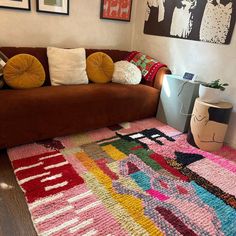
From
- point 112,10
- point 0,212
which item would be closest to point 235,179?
point 0,212

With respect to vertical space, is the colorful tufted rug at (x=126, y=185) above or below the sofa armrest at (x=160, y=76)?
below

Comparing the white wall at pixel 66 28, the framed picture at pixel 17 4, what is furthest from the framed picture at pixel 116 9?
the framed picture at pixel 17 4

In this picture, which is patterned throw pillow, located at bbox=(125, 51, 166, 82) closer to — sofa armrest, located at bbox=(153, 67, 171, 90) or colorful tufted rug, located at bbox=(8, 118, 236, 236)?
sofa armrest, located at bbox=(153, 67, 171, 90)

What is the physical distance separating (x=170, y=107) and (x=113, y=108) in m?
0.68

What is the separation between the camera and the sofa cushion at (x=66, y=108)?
72.2 inches

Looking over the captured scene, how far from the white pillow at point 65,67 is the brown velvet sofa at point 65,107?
9 centimetres

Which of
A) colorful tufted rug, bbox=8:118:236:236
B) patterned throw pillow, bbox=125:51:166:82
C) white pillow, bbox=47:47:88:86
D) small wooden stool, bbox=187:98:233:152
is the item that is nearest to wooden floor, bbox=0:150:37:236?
colorful tufted rug, bbox=8:118:236:236

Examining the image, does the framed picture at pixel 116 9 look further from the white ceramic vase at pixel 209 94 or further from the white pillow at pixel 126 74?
the white ceramic vase at pixel 209 94

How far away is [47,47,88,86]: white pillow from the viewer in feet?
7.73

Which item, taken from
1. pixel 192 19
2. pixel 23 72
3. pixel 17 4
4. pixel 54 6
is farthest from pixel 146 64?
pixel 17 4

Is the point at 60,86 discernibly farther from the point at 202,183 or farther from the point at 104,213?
the point at 202,183

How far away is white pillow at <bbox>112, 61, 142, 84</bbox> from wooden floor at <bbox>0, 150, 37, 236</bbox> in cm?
148

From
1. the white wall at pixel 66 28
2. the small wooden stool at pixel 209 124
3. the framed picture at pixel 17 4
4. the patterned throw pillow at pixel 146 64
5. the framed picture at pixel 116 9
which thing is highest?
the framed picture at pixel 116 9

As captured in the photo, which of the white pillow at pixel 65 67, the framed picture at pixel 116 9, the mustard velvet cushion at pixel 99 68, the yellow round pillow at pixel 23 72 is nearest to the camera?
the yellow round pillow at pixel 23 72
